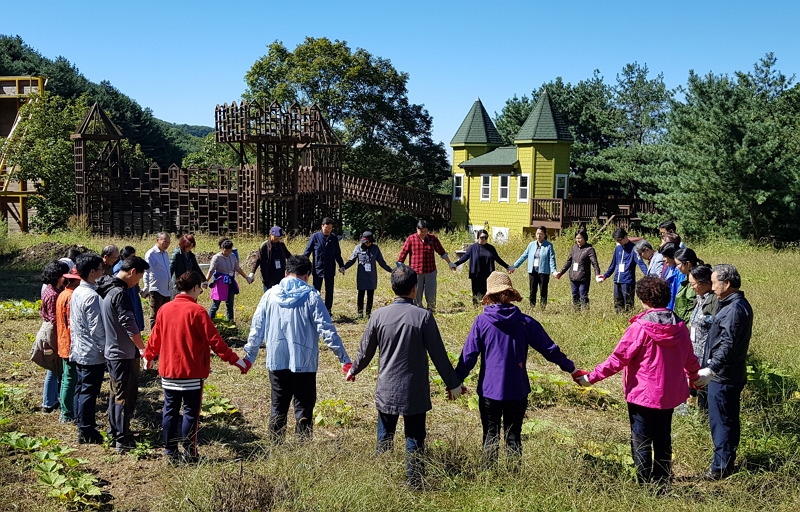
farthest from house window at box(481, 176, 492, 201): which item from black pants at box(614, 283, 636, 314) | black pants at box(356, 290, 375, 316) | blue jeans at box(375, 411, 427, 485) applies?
blue jeans at box(375, 411, 427, 485)

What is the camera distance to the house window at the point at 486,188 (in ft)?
119

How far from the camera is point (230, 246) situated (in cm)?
1079

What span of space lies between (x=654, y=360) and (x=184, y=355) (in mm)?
3540

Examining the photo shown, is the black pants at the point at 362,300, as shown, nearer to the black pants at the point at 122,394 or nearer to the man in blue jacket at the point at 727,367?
the black pants at the point at 122,394

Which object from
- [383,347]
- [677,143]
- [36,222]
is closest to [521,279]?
[383,347]

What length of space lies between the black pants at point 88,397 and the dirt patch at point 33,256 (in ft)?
46.1

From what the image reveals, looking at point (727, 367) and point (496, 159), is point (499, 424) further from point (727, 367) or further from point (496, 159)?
point (496, 159)

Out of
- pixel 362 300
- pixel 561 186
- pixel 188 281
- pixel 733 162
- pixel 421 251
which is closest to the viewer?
pixel 188 281

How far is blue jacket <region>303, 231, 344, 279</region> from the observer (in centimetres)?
1168

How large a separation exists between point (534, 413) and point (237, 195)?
21.6 metres

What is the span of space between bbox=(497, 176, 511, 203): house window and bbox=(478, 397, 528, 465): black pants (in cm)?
3047

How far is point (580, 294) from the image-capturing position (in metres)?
12.4

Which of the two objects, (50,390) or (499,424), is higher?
(499,424)

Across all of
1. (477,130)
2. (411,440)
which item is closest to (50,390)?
(411,440)
